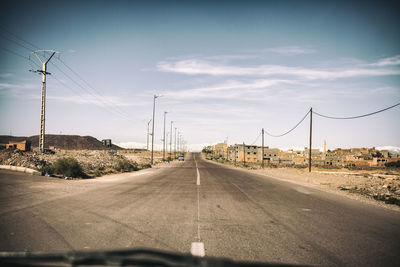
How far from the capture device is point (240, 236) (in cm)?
543

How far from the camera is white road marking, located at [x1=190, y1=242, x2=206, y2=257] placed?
4.22 m

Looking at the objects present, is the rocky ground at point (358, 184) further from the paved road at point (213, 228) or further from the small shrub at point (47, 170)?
the small shrub at point (47, 170)

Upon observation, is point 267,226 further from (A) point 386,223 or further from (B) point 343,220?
(A) point 386,223

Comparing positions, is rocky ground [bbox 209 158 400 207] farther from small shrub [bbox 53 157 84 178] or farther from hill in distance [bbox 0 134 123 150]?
hill in distance [bbox 0 134 123 150]

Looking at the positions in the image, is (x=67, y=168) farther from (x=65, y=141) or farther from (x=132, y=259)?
(x=65, y=141)

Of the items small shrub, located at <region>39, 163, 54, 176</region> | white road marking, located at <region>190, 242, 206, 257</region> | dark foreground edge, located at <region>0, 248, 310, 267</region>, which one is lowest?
small shrub, located at <region>39, 163, 54, 176</region>

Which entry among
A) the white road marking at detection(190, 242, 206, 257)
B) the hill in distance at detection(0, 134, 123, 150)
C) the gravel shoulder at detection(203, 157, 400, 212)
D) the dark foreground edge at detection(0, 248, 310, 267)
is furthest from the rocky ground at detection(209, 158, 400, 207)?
the hill in distance at detection(0, 134, 123, 150)

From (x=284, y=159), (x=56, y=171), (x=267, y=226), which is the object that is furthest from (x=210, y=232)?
(x=284, y=159)

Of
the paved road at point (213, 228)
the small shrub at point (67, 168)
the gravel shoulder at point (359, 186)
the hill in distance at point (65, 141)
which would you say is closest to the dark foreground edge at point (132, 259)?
the paved road at point (213, 228)

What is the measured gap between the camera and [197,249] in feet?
14.7

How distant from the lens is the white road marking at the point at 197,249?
4223 millimetres

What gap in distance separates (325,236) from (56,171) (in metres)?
18.6

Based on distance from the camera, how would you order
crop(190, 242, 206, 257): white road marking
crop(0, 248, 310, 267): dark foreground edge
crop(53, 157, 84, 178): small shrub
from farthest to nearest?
crop(53, 157, 84, 178): small shrub → crop(190, 242, 206, 257): white road marking → crop(0, 248, 310, 267): dark foreground edge

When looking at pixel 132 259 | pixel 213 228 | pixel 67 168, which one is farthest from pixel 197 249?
pixel 67 168
